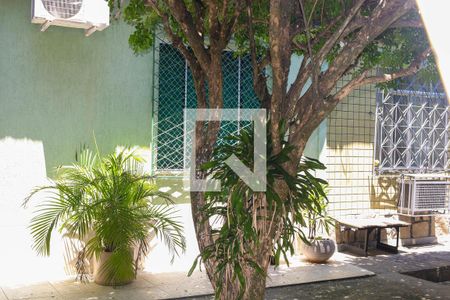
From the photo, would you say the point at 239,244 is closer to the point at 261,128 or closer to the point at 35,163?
the point at 261,128

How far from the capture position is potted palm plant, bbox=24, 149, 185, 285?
252 inches

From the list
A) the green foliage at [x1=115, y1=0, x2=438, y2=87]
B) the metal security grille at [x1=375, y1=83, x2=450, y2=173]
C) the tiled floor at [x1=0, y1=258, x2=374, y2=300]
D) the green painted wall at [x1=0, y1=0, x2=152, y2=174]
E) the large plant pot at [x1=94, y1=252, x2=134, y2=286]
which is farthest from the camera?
the metal security grille at [x1=375, y1=83, x2=450, y2=173]

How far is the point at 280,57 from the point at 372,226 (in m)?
5.46

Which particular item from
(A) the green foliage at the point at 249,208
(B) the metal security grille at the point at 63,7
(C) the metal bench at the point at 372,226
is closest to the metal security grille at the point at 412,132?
(C) the metal bench at the point at 372,226

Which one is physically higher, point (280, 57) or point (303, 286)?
point (280, 57)

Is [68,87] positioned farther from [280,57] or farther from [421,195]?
[421,195]

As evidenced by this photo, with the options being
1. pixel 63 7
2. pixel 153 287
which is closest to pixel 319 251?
pixel 153 287

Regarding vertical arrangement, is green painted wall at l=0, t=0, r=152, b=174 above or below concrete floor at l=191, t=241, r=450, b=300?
above

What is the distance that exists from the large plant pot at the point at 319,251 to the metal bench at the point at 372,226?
0.81 meters

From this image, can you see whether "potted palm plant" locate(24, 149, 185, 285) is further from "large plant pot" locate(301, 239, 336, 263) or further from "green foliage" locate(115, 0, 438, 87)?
"large plant pot" locate(301, 239, 336, 263)

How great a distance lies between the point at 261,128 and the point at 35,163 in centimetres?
394

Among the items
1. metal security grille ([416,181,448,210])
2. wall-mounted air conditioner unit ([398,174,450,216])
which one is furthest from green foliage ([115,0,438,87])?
metal security grille ([416,181,448,210])

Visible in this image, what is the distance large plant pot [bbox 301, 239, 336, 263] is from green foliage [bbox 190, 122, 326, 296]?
400 centimetres

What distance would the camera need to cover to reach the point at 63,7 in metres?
6.46
